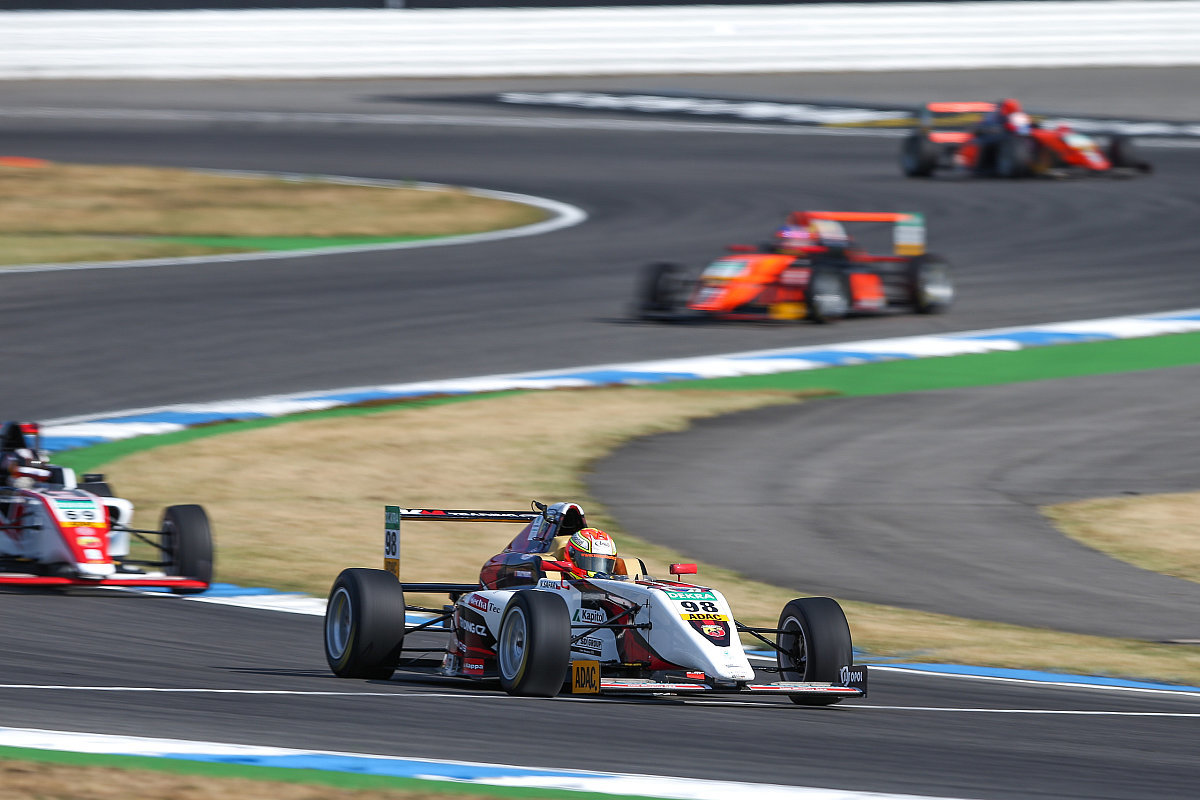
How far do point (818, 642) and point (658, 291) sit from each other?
13.0 meters

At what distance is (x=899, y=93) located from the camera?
39.3 m

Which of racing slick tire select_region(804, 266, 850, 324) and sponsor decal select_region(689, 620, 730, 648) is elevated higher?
racing slick tire select_region(804, 266, 850, 324)

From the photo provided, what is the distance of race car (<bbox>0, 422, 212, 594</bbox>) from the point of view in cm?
1067

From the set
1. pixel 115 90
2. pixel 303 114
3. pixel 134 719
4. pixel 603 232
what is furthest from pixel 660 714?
pixel 115 90

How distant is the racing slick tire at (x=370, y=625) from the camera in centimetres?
866

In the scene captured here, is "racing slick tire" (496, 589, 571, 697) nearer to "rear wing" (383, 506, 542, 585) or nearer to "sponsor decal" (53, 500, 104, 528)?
"rear wing" (383, 506, 542, 585)

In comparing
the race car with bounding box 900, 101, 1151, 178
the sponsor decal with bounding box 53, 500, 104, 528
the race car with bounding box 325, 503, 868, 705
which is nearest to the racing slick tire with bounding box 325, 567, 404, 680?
the race car with bounding box 325, 503, 868, 705

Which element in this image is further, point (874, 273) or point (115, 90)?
point (115, 90)

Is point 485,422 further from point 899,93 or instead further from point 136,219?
point 899,93

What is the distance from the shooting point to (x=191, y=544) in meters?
10.9

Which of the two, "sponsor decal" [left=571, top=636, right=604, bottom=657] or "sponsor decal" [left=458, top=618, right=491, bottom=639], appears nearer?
"sponsor decal" [left=571, top=636, right=604, bottom=657]

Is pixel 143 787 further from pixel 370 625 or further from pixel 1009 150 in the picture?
pixel 1009 150

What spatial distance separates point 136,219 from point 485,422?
12341mm

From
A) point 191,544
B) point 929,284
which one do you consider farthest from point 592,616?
point 929,284
